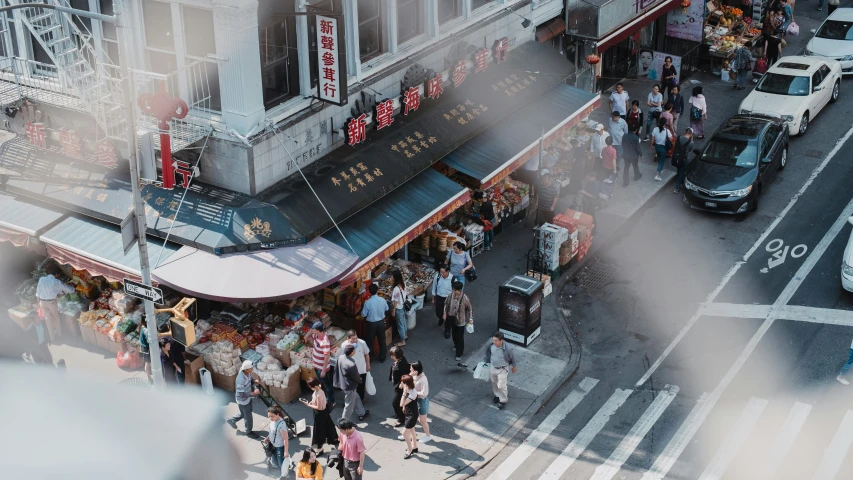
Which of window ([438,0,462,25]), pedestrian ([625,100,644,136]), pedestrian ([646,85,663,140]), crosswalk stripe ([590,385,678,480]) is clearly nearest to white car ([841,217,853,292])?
crosswalk stripe ([590,385,678,480])

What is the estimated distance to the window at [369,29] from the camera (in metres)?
22.6

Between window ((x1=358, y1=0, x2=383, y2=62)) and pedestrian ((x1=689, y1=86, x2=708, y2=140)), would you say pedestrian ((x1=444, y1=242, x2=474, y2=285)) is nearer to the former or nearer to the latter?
window ((x1=358, y1=0, x2=383, y2=62))

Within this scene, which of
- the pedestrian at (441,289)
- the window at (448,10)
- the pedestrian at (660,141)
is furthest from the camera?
the pedestrian at (660,141)

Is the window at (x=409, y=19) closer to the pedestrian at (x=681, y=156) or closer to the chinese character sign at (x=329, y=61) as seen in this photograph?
the chinese character sign at (x=329, y=61)

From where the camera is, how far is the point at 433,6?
79.7 ft

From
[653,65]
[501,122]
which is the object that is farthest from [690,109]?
[501,122]

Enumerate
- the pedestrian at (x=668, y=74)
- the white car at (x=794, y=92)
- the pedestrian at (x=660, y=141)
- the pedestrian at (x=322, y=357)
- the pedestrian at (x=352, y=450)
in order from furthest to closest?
the pedestrian at (x=668, y=74) → the white car at (x=794, y=92) → the pedestrian at (x=660, y=141) → the pedestrian at (x=322, y=357) → the pedestrian at (x=352, y=450)

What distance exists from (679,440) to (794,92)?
15243 millimetres

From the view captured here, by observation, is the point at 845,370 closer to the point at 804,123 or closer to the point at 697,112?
the point at 697,112

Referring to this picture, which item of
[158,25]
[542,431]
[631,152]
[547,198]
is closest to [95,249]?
[158,25]

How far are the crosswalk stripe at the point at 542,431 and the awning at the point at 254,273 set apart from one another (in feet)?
14.5

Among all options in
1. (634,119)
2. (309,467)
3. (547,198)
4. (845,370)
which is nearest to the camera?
(309,467)

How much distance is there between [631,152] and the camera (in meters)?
27.8

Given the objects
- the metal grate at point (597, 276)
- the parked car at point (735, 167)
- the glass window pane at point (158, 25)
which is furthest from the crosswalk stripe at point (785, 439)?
the glass window pane at point (158, 25)
